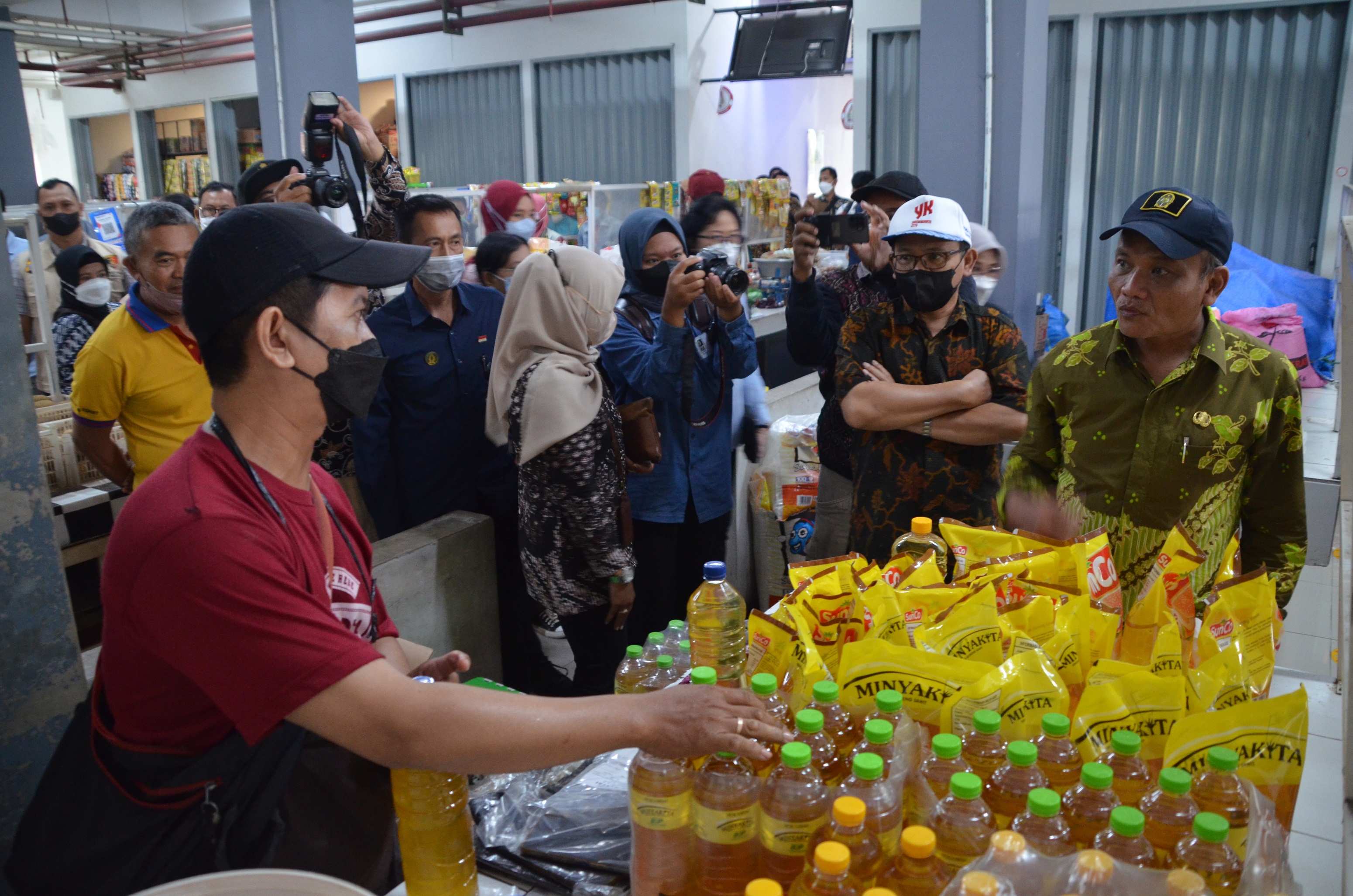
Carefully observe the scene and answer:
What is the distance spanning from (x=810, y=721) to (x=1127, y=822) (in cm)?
37

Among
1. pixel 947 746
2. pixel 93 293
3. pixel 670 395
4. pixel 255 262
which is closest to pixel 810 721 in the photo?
pixel 947 746

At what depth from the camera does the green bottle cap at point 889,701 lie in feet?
4.08

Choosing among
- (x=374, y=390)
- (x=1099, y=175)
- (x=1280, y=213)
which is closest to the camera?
(x=374, y=390)

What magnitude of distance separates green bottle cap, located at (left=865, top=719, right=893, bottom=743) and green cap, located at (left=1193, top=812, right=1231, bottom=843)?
342 mm

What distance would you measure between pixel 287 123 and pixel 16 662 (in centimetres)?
359

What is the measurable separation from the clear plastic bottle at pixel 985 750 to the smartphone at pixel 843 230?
239cm

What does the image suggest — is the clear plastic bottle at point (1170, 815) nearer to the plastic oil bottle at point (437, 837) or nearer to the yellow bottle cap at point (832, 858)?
the yellow bottle cap at point (832, 858)

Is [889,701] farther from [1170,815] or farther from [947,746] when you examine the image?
[1170,815]

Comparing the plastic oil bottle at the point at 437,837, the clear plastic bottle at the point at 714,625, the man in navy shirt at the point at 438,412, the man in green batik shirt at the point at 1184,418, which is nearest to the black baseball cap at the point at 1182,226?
the man in green batik shirt at the point at 1184,418

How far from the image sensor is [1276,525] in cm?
204

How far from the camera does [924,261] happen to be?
2.49m

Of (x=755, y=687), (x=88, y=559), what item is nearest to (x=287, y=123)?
(x=88, y=559)

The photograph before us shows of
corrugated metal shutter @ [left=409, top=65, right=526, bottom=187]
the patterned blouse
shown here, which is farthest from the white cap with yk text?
corrugated metal shutter @ [left=409, top=65, right=526, bottom=187]

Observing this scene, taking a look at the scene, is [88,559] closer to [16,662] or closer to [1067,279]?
[16,662]
